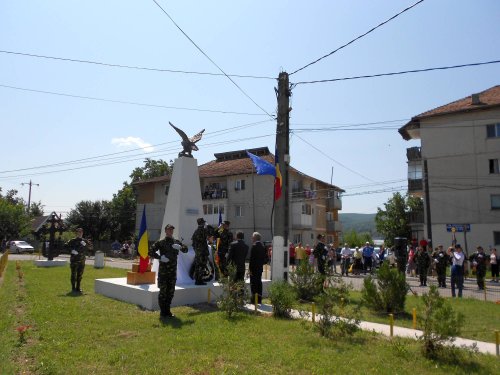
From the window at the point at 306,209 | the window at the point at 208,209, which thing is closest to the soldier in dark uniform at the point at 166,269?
the window at the point at 208,209

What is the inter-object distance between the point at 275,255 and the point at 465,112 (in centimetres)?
2593

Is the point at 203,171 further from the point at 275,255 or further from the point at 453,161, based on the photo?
the point at 275,255

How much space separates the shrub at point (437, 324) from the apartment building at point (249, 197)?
33565 millimetres

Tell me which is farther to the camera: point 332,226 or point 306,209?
point 332,226

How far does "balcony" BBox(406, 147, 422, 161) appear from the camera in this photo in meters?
35.8

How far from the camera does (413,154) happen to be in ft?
119

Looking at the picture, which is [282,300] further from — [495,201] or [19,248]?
[19,248]

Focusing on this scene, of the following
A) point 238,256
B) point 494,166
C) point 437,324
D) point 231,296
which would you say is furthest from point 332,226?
point 437,324

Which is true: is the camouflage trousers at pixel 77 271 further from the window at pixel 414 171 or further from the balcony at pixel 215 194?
the balcony at pixel 215 194

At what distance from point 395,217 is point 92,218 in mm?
41129

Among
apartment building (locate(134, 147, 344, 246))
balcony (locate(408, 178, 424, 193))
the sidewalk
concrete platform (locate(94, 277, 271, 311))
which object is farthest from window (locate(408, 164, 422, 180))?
the sidewalk

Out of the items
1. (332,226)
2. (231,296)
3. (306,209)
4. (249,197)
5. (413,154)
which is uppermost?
(413,154)

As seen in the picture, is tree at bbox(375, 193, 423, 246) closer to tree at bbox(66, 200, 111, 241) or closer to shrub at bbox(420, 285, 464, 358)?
tree at bbox(66, 200, 111, 241)

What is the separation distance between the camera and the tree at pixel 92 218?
184ft
